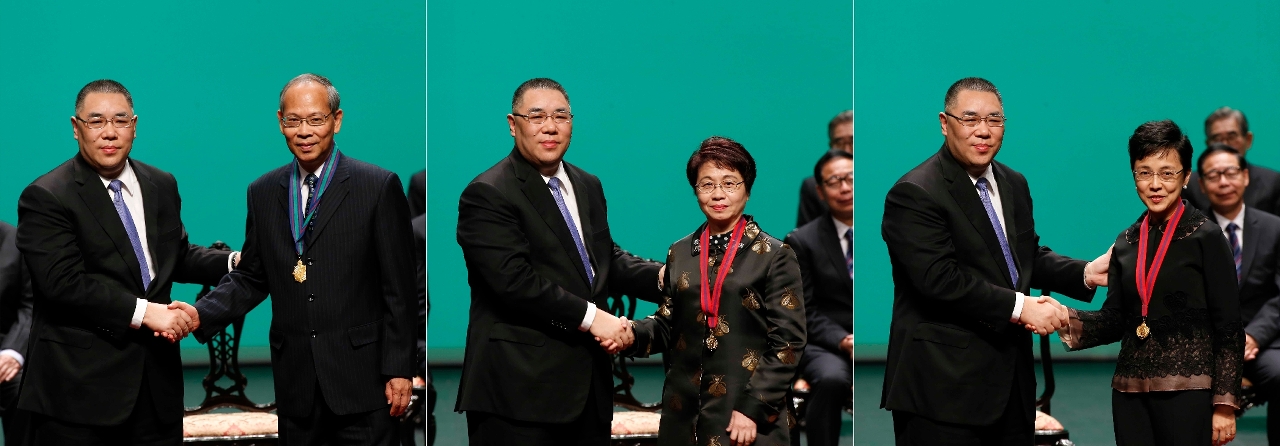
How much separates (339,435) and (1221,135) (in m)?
4.09

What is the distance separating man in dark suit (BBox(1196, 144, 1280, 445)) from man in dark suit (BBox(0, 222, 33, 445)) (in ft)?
15.7

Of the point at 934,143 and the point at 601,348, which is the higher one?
the point at 934,143

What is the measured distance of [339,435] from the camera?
4.02 m

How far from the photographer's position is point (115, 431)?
4.17 meters

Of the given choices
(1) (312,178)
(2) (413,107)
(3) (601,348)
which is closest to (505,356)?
(3) (601,348)

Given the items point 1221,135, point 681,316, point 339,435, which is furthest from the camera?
point 1221,135

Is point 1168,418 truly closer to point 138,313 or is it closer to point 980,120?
point 980,120

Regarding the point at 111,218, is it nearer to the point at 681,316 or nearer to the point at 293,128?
the point at 293,128

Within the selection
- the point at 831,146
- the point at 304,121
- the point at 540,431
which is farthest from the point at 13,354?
the point at 831,146

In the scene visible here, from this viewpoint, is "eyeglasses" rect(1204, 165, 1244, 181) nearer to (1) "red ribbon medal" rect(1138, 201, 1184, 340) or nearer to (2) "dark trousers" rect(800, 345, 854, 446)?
(1) "red ribbon medal" rect(1138, 201, 1184, 340)

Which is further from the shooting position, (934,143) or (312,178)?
(934,143)

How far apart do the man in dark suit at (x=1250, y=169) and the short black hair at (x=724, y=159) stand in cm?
276

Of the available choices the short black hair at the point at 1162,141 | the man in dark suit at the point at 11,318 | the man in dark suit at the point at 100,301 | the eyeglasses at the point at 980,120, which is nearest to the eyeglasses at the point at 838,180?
the eyeglasses at the point at 980,120

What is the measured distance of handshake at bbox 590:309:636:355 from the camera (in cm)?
397
